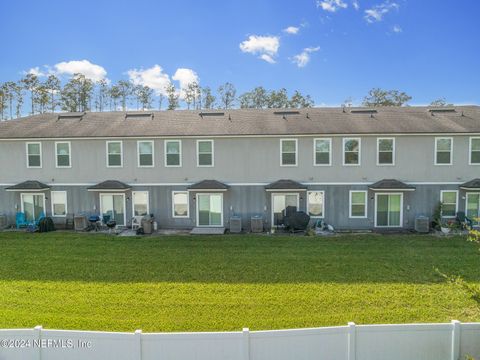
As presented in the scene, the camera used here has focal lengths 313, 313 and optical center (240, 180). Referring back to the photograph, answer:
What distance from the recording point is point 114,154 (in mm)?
17672

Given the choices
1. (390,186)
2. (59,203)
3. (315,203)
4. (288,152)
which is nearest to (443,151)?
(390,186)

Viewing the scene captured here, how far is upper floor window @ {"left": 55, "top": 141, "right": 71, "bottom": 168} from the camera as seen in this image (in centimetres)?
1781

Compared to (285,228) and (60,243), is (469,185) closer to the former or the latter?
(285,228)

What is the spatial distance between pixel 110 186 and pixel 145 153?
8.54 ft

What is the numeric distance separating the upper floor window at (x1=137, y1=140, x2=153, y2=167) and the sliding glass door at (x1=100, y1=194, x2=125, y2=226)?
2188 millimetres

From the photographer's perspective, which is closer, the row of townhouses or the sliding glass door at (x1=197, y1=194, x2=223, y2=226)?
the row of townhouses

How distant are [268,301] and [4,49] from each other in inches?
820

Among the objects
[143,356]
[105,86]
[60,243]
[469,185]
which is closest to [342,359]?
[143,356]

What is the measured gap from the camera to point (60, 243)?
14398 mm

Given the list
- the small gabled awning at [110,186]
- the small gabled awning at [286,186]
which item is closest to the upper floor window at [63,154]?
the small gabled awning at [110,186]

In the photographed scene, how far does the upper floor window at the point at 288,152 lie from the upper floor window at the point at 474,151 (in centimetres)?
919

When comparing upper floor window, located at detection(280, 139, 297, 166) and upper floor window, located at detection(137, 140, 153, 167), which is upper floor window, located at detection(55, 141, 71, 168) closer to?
upper floor window, located at detection(137, 140, 153, 167)

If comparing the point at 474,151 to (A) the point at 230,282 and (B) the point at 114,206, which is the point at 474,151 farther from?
(B) the point at 114,206

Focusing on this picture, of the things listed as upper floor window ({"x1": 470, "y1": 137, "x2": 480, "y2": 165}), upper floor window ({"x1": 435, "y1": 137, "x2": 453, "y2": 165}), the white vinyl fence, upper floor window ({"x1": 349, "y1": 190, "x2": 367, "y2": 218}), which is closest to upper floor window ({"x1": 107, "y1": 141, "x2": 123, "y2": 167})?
upper floor window ({"x1": 349, "y1": 190, "x2": 367, "y2": 218})
